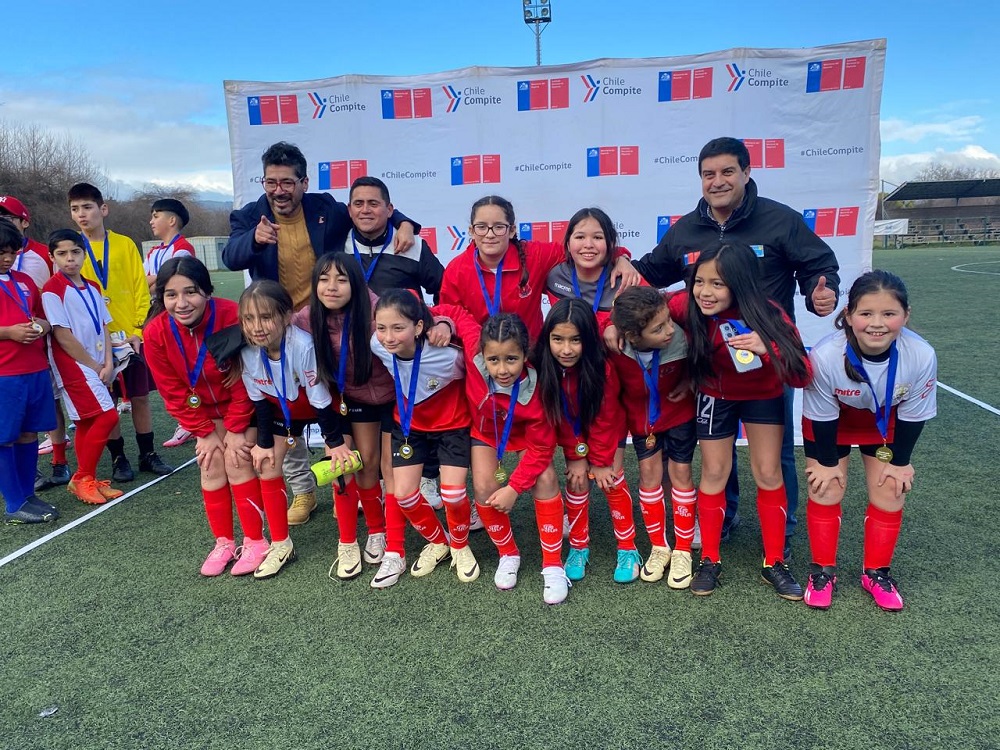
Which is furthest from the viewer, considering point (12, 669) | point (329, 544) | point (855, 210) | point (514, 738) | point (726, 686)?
point (855, 210)

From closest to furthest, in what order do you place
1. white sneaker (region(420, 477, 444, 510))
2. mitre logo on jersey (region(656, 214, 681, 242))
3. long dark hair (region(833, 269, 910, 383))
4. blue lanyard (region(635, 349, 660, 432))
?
long dark hair (region(833, 269, 910, 383)) < blue lanyard (region(635, 349, 660, 432)) < white sneaker (region(420, 477, 444, 510)) < mitre logo on jersey (region(656, 214, 681, 242))

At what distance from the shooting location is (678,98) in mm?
4391

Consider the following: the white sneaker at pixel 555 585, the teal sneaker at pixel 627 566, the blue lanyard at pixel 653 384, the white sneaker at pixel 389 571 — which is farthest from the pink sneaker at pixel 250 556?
the blue lanyard at pixel 653 384

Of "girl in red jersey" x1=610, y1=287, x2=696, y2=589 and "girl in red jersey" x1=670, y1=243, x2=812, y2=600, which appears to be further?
"girl in red jersey" x1=610, y1=287, x2=696, y2=589

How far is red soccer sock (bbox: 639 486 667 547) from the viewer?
9.37 ft

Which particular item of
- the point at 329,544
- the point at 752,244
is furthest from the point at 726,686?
the point at 329,544

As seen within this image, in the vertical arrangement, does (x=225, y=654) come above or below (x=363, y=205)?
below

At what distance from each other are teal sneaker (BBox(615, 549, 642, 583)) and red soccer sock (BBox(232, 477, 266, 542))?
69.0 inches

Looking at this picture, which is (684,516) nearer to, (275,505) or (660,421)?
(660,421)

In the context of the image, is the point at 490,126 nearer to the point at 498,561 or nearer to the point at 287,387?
the point at 287,387

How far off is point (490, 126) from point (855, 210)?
2.64m

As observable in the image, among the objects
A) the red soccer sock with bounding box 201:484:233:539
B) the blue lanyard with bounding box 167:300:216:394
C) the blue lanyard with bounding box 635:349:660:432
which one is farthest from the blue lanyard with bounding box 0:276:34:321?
the blue lanyard with bounding box 635:349:660:432

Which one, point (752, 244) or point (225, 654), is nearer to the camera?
point (225, 654)

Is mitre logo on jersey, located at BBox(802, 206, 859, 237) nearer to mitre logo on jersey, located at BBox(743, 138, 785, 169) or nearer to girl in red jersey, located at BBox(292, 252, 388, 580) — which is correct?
mitre logo on jersey, located at BBox(743, 138, 785, 169)
